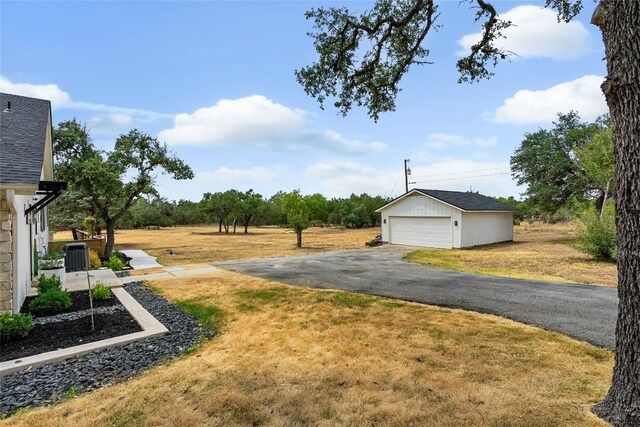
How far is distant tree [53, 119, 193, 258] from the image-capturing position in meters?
14.7

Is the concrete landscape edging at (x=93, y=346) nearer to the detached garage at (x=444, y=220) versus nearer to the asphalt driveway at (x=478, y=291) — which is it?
the asphalt driveway at (x=478, y=291)

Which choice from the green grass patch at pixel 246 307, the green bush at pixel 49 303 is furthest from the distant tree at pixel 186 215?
→ the green grass patch at pixel 246 307

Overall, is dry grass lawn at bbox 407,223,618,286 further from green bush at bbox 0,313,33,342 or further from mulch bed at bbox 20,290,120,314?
green bush at bbox 0,313,33,342

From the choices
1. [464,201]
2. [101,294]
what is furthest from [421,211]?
[101,294]

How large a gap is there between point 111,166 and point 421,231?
1709 centimetres

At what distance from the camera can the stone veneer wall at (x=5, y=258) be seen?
529 cm

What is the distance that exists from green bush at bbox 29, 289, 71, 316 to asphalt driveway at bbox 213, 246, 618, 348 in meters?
5.03

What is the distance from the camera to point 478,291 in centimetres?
775

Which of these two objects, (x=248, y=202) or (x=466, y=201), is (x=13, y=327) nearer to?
(x=466, y=201)

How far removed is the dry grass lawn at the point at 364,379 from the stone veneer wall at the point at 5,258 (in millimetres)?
3418

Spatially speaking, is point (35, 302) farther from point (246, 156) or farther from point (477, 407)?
point (246, 156)

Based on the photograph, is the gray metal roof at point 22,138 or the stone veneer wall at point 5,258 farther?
the stone veneer wall at point 5,258

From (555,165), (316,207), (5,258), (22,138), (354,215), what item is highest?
(555,165)

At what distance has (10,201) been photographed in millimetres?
5102
